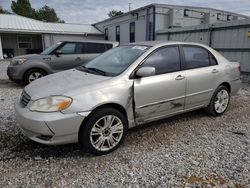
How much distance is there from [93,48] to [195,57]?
15.6 feet

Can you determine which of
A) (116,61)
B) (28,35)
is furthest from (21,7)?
(116,61)

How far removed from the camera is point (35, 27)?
21000mm

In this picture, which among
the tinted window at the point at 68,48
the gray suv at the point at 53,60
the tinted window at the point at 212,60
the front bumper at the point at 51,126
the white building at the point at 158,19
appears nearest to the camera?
the front bumper at the point at 51,126

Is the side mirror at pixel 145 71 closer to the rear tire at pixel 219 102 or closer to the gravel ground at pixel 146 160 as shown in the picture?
the gravel ground at pixel 146 160

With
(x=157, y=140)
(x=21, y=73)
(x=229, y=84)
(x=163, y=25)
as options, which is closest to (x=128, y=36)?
(x=163, y=25)

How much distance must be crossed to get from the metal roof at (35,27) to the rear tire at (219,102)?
19.6 m

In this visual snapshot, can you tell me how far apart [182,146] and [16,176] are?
7.62 ft

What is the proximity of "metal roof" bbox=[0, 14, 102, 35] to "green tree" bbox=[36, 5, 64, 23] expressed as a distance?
30.9 m

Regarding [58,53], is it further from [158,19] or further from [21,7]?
[21,7]

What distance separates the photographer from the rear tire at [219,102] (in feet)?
14.6

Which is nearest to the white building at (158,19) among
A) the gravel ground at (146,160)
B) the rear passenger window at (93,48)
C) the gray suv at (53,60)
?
the rear passenger window at (93,48)

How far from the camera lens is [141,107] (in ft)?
10.9

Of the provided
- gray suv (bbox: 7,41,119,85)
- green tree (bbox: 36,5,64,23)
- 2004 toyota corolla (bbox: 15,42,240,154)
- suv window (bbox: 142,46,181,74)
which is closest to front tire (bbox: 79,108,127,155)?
2004 toyota corolla (bbox: 15,42,240,154)

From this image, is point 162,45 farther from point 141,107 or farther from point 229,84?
point 229,84
